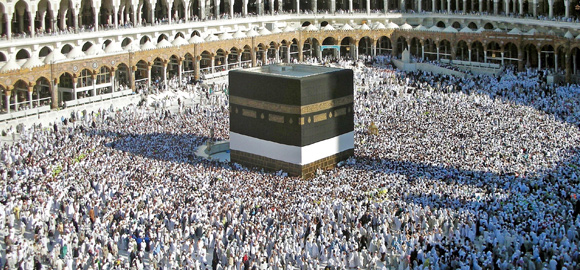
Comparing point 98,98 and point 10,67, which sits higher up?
point 10,67

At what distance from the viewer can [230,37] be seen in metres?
61.0

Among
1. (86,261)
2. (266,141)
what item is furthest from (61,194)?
(266,141)

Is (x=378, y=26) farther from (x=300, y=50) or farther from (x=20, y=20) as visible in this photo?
(x=20, y=20)

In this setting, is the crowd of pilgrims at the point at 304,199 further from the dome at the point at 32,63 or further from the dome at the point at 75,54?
the dome at the point at 75,54

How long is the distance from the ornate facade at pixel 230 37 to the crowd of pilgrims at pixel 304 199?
651 centimetres

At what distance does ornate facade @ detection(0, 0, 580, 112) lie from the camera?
169 feet

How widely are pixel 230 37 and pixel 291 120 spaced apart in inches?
979

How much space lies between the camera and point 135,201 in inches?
1164

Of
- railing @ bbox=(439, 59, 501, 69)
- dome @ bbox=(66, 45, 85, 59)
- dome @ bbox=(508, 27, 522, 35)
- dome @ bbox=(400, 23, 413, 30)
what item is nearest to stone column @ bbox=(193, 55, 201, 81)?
dome @ bbox=(66, 45, 85, 59)

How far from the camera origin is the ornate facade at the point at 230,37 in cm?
5156

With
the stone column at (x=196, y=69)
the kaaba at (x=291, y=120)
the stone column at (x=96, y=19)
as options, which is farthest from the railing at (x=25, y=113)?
the kaaba at (x=291, y=120)

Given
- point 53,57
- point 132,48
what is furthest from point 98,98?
point 132,48

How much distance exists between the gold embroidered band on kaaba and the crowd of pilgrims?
2770mm

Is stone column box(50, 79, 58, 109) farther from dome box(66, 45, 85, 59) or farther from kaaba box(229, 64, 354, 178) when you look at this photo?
kaaba box(229, 64, 354, 178)
